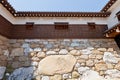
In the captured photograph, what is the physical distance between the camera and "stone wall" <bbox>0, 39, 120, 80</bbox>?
8305 mm

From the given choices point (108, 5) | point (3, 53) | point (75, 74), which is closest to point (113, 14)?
point (108, 5)

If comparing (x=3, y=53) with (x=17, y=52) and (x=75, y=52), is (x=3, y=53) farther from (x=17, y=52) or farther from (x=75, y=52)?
(x=75, y=52)

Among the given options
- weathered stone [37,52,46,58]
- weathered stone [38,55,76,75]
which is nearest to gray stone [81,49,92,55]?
weathered stone [38,55,76,75]

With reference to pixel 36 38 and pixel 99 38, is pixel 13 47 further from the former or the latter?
pixel 99 38

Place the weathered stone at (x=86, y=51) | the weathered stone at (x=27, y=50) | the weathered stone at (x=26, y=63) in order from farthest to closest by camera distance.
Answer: the weathered stone at (x=86, y=51)
the weathered stone at (x=27, y=50)
the weathered stone at (x=26, y=63)

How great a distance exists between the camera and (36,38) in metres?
9.47

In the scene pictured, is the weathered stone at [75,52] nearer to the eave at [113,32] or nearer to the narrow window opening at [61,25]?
the narrow window opening at [61,25]

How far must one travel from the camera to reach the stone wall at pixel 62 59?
8.30 meters

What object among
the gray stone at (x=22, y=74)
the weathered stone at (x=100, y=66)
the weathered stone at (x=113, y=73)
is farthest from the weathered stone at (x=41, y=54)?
the weathered stone at (x=113, y=73)

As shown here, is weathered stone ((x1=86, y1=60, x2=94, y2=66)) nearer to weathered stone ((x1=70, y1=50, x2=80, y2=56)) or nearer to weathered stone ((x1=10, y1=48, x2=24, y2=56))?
weathered stone ((x1=70, y1=50, x2=80, y2=56))

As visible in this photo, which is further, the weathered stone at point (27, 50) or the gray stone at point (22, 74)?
the weathered stone at point (27, 50)

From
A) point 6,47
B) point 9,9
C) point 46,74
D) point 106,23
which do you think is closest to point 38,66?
point 46,74

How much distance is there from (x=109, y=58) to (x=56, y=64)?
10.3 ft

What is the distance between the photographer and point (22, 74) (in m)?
8.15
